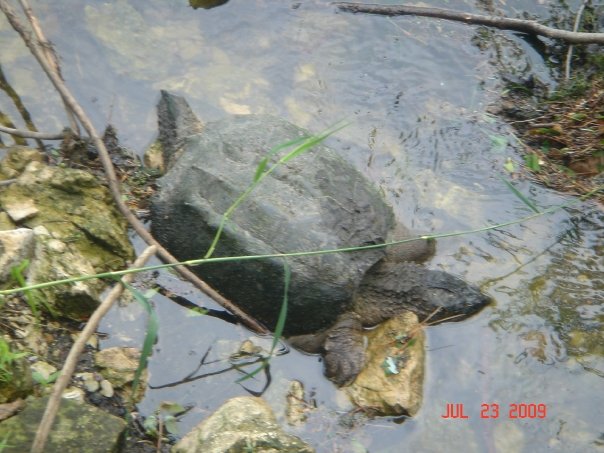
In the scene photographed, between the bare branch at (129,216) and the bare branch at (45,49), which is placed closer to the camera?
the bare branch at (129,216)

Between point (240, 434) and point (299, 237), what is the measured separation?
94 centimetres

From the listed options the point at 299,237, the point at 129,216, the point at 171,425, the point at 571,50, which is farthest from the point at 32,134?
the point at 571,50

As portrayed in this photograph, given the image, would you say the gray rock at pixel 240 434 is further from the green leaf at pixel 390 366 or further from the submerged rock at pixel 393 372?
the green leaf at pixel 390 366

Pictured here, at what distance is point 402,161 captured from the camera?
431 cm

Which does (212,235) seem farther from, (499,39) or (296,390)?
(499,39)

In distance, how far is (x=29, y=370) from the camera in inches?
114

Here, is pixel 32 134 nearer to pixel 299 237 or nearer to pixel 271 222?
pixel 271 222

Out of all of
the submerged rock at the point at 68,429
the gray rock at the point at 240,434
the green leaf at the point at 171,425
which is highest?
the submerged rock at the point at 68,429

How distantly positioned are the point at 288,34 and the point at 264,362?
2390mm

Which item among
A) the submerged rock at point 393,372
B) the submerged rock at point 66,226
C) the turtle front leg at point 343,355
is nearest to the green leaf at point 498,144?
the submerged rock at point 393,372

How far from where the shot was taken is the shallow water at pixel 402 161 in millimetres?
3350

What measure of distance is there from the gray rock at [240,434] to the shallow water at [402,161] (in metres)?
0.28

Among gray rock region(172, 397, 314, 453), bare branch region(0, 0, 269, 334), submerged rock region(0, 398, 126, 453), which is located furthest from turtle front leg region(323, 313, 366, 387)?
submerged rock region(0, 398, 126, 453)

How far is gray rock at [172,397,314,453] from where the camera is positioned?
278cm
